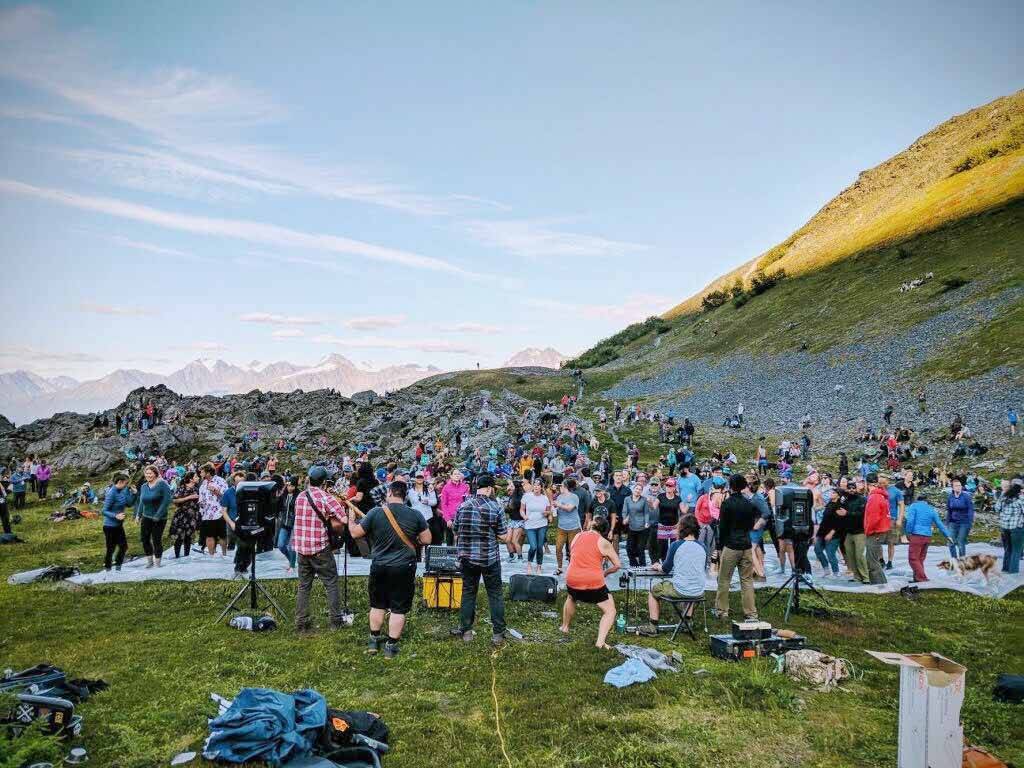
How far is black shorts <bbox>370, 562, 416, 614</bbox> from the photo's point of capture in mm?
8977

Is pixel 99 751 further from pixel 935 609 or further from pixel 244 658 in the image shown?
pixel 935 609

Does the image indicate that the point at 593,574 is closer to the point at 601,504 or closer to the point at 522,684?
the point at 522,684

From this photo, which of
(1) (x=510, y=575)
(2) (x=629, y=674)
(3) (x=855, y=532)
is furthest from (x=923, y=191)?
(2) (x=629, y=674)

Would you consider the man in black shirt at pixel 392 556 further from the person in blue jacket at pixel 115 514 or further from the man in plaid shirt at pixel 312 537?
the person in blue jacket at pixel 115 514

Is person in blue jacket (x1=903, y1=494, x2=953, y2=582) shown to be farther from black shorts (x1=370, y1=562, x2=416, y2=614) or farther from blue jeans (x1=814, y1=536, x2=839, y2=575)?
black shorts (x1=370, y1=562, x2=416, y2=614)

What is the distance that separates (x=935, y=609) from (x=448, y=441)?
3695cm

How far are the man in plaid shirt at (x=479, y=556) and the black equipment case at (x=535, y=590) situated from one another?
2377mm

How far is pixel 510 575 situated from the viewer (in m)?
13.8

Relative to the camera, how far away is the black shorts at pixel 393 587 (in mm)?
8977

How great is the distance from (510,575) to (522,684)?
5.94 meters

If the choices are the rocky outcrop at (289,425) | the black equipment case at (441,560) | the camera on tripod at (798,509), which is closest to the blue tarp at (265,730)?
the black equipment case at (441,560)

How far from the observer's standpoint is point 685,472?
15414mm

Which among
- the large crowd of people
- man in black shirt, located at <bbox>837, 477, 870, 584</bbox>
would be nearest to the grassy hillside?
the large crowd of people

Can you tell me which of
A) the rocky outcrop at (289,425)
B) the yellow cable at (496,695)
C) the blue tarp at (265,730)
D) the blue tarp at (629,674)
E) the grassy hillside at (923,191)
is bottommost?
the yellow cable at (496,695)
